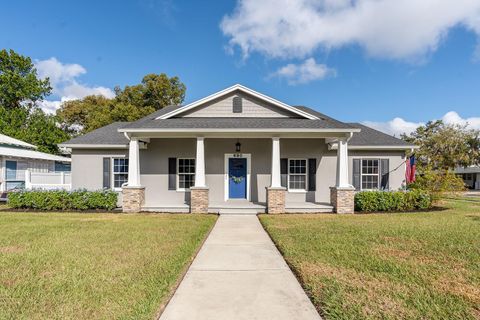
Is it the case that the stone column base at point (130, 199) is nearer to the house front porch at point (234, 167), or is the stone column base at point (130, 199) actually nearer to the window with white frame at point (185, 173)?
the house front porch at point (234, 167)

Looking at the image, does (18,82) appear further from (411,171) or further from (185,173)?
(411,171)

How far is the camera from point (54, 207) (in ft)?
38.6

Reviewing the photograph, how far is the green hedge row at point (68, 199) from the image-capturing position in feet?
38.2

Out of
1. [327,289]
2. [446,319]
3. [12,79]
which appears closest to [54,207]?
[327,289]

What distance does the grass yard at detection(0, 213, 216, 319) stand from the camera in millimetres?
3457

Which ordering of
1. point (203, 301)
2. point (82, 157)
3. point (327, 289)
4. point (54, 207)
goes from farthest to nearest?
point (82, 157)
point (54, 207)
point (327, 289)
point (203, 301)

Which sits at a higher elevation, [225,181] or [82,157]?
[82,157]

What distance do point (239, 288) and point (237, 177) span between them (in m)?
9.48

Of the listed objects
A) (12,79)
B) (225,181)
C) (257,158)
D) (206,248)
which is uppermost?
(12,79)

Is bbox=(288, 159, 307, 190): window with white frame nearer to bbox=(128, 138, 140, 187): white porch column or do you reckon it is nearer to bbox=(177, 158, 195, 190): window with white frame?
bbox=(177, 158, 195, 190): window with white frame

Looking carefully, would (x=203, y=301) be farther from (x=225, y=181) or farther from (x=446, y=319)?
(x=225, y=181)

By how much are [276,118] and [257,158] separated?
207cm

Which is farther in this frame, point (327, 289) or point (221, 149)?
point (221, 149)

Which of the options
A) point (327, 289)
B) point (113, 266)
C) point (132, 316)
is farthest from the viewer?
point (113, 266)
